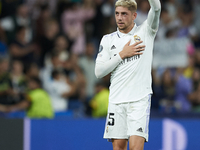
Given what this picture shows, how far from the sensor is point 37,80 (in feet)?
31.7

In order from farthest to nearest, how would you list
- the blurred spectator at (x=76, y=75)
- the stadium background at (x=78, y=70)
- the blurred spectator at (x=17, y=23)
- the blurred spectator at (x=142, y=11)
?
1. the blurred spectator at (x=142, y=11)
2. the blurred spectator at (x=17, y=23)
3. the blurred spectator at (x=76, y=75)
4. the stadium background at (x=78, y=70)

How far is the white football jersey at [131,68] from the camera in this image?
202 inches

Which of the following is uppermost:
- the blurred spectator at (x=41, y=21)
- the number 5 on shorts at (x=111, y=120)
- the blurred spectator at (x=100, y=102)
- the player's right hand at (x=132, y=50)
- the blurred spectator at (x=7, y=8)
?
the blurred spectator at (x=7, y=8)

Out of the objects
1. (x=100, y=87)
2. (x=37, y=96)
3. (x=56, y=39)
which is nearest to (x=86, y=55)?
(x=56, y=39)

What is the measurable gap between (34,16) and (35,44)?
1132 mm

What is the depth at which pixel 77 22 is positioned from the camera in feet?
39.3

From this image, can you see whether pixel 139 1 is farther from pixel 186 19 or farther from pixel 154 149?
pixel 154 149

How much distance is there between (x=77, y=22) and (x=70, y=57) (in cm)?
139

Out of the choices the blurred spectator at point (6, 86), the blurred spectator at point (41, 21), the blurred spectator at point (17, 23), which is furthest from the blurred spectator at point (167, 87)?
the blurred spectator at point (17, 23)

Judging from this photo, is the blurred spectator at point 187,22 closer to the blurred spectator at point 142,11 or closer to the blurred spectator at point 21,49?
the blurred spectator at point 142,11

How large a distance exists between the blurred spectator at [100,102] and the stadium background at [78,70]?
0.08ft

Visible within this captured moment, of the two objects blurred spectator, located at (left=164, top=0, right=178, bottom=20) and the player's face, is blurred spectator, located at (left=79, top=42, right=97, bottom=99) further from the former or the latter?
the player's face

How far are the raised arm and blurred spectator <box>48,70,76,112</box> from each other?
525 centimetres

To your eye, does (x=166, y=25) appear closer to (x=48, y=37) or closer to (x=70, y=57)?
(x=70, y=57)
